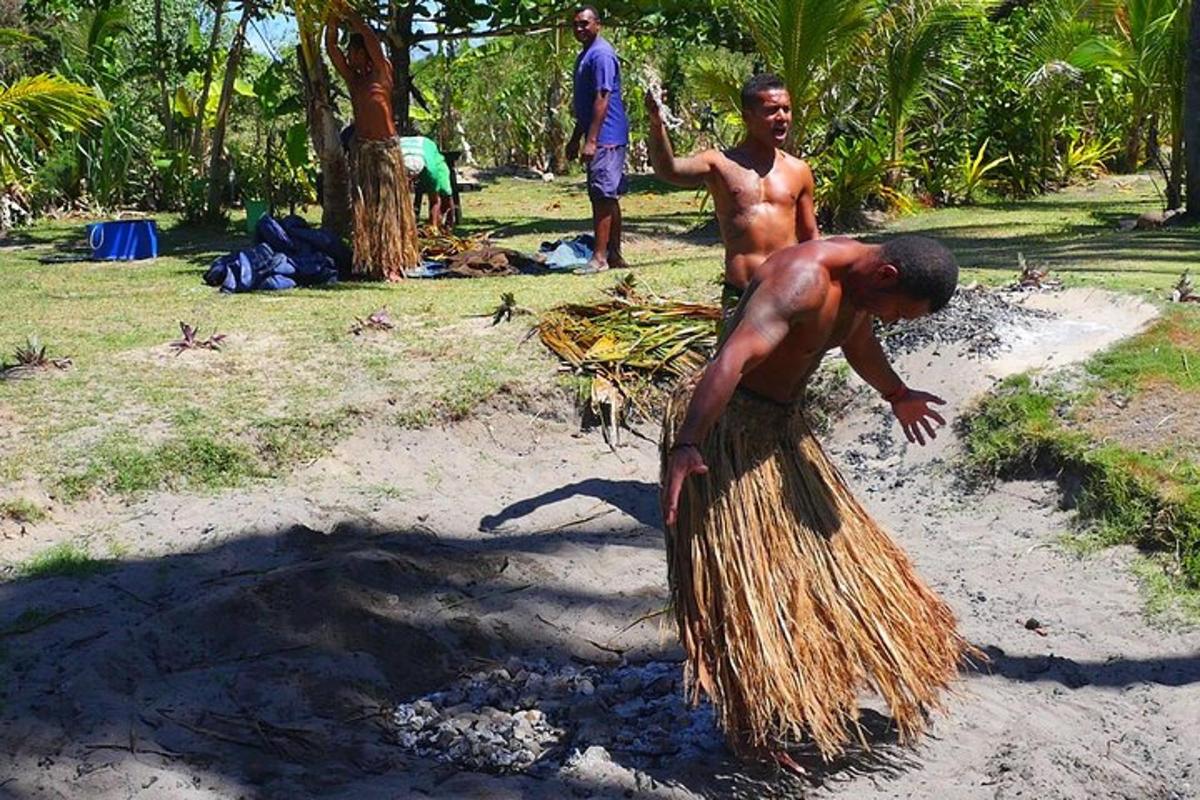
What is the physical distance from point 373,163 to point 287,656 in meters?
5.42

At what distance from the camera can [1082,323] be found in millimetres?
6711

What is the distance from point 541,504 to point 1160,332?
2948 mm

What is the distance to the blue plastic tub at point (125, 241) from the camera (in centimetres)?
1099

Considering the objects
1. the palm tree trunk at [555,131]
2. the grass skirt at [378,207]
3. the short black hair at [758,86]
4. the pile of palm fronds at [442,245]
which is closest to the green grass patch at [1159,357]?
the short black hair at [758,86]

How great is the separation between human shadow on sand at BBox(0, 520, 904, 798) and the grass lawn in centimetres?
74

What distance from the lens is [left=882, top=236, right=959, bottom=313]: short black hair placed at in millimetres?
3502

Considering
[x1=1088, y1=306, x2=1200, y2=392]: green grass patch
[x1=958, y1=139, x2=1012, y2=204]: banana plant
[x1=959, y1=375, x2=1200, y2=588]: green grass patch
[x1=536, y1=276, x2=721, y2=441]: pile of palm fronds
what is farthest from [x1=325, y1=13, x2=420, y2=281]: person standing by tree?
[x1=958, y1=139, x2=1012, y2=204]: banana plant

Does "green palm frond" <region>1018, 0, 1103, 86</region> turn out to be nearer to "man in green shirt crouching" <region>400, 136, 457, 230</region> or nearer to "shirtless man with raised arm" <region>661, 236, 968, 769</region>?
"man in green shirt crouching" <region>400, 136, 457, 230</region>

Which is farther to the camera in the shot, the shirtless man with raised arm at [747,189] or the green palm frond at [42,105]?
the green palm frond at [42,105]

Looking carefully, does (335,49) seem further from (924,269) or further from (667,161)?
(924,269)

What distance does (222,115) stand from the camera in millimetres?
12562

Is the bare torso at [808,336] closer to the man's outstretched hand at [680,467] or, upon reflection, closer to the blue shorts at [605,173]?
the man's outstretched hand at [680,467]

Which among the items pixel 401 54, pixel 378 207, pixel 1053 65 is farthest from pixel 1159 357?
pixel 1053 65

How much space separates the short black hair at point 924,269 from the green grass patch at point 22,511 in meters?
3.62
